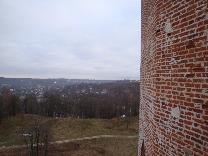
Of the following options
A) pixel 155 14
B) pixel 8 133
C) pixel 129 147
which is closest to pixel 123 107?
pixel 8 133

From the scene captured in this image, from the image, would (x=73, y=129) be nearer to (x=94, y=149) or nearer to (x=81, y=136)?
(x=81, y=136)

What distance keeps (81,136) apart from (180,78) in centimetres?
3568

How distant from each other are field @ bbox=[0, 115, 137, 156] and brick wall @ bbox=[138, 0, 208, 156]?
87.3 feet

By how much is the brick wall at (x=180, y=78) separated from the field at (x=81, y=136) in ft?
87.3

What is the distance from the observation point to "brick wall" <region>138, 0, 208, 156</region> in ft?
11.8

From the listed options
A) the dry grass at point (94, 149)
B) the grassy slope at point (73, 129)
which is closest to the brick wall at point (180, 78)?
the dry grass at point (94, 149)

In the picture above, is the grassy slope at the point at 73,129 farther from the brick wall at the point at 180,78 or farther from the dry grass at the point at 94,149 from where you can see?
the brick wall at the point at 180,78

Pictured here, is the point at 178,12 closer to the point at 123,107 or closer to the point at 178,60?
the point at 178,60

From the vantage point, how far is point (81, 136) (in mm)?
38938

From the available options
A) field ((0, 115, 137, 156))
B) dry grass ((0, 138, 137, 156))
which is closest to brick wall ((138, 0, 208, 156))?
dry grass ((0, 138, 137, 156))

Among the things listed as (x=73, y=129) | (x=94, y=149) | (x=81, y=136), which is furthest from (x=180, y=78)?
(x=73, y=129)

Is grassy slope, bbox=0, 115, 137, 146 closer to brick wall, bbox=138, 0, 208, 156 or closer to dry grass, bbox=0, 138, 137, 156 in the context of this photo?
dry grass, bbox=0, 138, 137, 156

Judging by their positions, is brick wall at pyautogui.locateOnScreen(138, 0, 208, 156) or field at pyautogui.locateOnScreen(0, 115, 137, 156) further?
field at pyautogui.locateOnScreen(0, 115, 137, 156)

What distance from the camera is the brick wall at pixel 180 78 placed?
361cm
